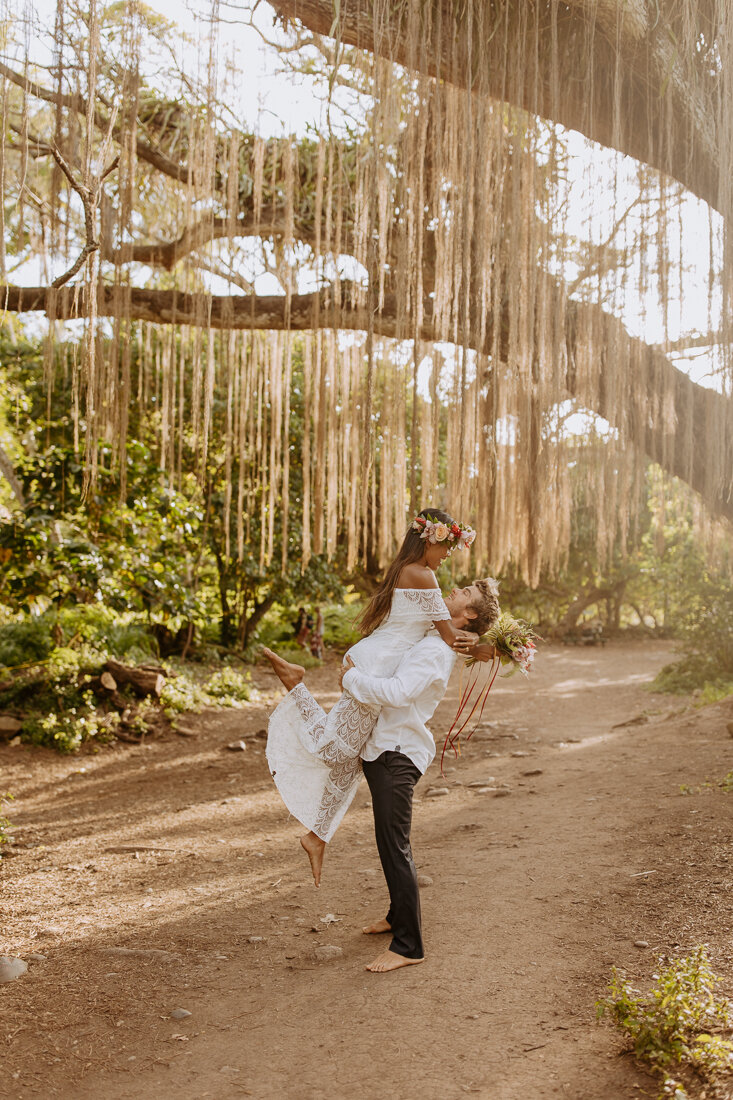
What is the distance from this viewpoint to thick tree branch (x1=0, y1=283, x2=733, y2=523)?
463cm

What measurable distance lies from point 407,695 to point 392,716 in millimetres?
113

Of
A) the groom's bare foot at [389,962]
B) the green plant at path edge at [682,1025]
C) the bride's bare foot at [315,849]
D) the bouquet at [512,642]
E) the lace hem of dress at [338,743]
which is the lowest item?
the groom's bare foot at [389,962]

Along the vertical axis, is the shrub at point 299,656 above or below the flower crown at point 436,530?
below

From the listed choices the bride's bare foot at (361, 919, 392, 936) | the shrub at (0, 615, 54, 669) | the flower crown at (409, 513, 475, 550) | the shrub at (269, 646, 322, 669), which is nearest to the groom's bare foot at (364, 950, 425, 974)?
the bride's bare foot at (361, 919, 392, 936)

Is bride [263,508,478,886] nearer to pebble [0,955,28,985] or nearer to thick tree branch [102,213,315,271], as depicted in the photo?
pebble [0,955,28,985]

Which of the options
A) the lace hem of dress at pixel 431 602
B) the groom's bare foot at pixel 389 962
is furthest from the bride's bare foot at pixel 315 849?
the lace hem of dress at pixel 431 602

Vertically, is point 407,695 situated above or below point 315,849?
above

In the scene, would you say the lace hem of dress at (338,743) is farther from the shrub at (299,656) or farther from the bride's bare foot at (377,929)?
the shrub at (299,656)

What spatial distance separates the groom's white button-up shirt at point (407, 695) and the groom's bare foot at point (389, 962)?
57cm

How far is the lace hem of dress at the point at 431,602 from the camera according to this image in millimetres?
2762

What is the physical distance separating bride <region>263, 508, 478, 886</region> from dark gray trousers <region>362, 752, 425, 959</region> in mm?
161

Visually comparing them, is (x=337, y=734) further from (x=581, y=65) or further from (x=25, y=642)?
(x=25, y=642)

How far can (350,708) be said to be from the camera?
110 inches

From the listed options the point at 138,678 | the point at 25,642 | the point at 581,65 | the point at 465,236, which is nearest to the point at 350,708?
the point at 465,236
